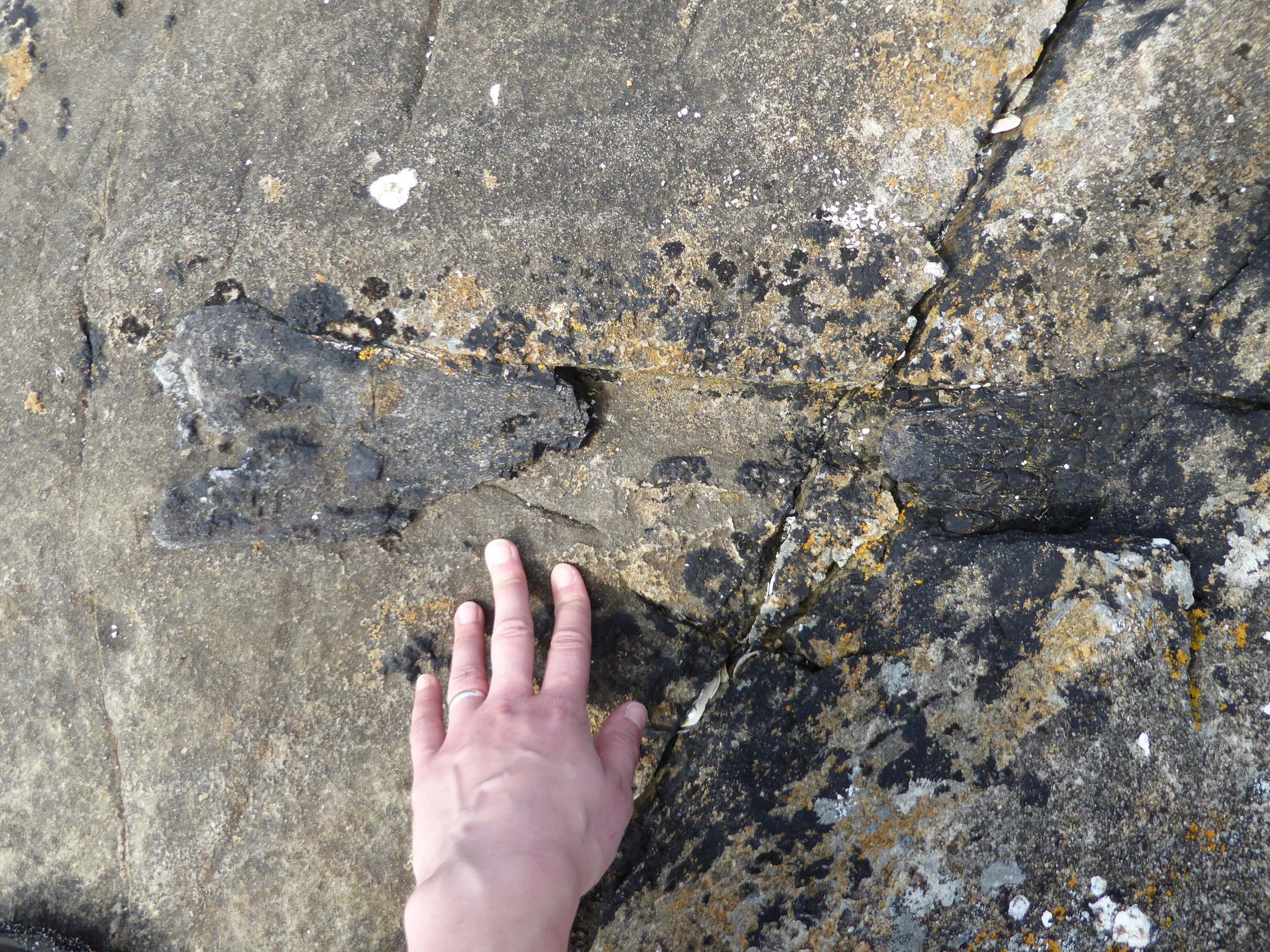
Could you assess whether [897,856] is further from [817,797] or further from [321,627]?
[321,627]

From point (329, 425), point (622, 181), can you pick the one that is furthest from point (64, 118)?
point (622, 181)

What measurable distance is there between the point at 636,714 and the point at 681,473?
52cm

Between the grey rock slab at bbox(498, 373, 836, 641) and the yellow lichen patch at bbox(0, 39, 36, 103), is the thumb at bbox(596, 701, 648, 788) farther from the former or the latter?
the yellow lichen patch at bbox(0, 39, 36, 103)

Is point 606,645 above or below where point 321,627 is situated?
below

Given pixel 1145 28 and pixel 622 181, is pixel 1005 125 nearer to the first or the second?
pixel 1145 28

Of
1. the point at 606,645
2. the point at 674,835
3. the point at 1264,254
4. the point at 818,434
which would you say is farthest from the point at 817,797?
the point at 1264,254

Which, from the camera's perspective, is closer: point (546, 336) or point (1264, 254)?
point (1264, 254)

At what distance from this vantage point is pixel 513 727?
142 cm

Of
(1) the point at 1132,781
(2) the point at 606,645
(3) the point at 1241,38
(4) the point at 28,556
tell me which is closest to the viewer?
(1) the point at 1132,781

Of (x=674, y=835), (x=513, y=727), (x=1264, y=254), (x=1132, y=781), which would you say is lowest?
(x=674, y=835)

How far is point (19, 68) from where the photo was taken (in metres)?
1.87

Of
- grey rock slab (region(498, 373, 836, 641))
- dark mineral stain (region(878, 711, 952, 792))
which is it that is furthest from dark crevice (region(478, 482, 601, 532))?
dark mineral stain (region(878, 711, 952, 792))

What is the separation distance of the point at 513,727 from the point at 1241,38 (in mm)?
1842

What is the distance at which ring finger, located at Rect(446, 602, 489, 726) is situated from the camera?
1.49 metres
